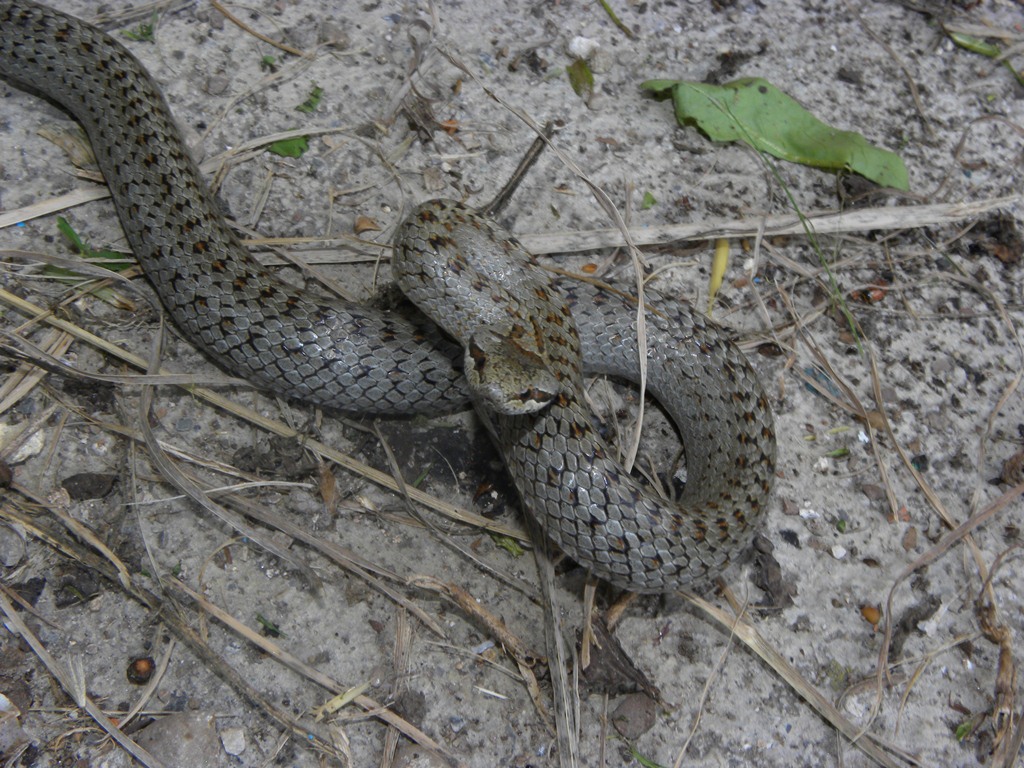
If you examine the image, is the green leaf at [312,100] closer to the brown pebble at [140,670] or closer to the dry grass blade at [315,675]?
the dry grass blade at [315,675]

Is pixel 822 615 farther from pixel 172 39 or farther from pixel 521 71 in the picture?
pixel 172 39

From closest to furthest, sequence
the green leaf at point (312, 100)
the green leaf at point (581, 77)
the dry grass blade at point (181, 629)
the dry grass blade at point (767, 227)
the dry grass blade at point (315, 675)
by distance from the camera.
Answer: the dry grass blade at point (181, 629), the dry grass blade at point (315, 675), the dry grass blade at point (767, 227), the green leaf at point (312, 100), the green leaf at point (581, 77)

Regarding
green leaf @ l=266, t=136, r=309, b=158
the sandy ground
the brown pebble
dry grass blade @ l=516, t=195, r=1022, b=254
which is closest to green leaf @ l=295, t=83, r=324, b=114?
the sandy ground

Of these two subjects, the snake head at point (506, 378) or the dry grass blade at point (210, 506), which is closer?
the snake head at point (506, 378)

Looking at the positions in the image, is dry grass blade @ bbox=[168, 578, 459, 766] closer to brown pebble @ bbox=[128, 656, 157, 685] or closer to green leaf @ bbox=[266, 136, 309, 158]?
brown pebble @ bbox=[128, 656, 157, 685]

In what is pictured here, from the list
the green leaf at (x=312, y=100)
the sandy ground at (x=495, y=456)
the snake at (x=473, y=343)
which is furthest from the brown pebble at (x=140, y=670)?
the green leaf at (x=312, y=100)

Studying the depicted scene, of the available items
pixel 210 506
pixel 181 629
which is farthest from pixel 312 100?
pixel 181 629

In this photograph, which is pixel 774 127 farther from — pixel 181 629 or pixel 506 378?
pixel 181 629
